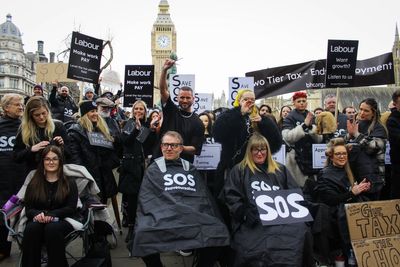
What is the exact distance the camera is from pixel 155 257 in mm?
3900

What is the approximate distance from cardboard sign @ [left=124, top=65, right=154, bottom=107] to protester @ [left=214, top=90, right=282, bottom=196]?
12.7 ft

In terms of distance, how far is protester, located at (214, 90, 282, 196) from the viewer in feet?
15.1

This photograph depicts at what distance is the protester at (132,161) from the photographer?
544 centimetres

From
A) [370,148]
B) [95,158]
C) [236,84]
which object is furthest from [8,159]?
[370,148]

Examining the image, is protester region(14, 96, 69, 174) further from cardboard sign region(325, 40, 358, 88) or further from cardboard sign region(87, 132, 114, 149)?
cardboard sign region(325, 40, 358, 88)

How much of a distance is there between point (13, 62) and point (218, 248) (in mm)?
80569

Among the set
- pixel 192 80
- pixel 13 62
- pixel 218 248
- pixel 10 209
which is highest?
pixel 13 62

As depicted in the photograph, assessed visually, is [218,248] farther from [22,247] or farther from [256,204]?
[22,247]

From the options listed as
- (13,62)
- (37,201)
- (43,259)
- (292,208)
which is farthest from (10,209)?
(13,62)

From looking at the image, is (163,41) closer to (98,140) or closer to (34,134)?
(98,140)

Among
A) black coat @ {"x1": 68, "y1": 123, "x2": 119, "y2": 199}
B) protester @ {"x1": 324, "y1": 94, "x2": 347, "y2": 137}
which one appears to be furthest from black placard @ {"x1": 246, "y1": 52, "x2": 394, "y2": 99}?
black coat @ {"x1": 68, "y1": 123, "x2": 119, "y2": 199}

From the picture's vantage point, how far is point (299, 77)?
7.76m

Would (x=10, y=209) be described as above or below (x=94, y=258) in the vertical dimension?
above

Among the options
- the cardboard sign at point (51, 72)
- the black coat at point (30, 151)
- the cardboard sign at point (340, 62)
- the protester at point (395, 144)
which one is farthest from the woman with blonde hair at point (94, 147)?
the cardboard sign at point (51, 72)
